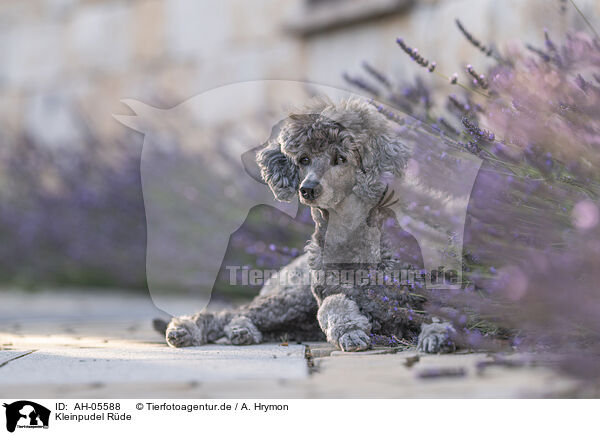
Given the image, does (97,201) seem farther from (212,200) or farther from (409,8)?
(409,8)

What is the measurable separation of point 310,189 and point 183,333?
2.74ft

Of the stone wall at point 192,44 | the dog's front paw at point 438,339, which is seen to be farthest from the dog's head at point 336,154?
the stone wall at point 192,44

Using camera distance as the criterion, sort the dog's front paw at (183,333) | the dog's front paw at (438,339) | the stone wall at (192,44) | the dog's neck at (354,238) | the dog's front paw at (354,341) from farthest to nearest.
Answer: the stone wall at (192,44) < the dog's front paw at (183,333) < the dog's neck at (354,238) < the dog's front paw at (354,341) < the dog's front paw at (438,339)

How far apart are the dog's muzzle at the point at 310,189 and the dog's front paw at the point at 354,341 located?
451 millimetres

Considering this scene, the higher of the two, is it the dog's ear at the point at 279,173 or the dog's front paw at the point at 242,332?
the dog's ear at the point at 279,173

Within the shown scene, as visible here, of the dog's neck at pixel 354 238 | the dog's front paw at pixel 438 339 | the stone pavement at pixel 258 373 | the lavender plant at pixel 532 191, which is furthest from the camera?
the dog's neck at pixel 354 238

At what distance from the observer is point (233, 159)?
3848 mm

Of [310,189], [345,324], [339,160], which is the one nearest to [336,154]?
[339,160]

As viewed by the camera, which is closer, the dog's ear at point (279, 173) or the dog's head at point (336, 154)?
the dog's head at point (336, 154)

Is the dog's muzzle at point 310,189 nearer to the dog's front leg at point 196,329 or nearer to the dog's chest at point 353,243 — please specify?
the dog's chest at point 353,243

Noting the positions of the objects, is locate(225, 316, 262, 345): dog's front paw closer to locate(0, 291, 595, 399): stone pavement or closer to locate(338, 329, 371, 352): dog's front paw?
locate(0, 291, 595, 399): stone pavement
